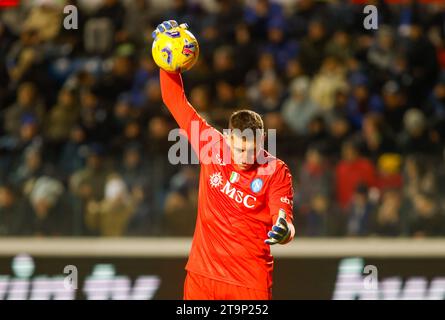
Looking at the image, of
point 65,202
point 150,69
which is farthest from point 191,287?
point 150,69

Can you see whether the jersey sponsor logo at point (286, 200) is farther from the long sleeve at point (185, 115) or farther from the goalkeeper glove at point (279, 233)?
the long sleeve at point (185, 115)

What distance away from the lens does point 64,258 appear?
10141 mm

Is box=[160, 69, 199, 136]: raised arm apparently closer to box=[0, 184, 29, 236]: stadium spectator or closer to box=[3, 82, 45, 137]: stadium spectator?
box=[0, 184, 29, 236]: stadium spectator

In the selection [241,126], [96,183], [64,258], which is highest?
[241,126]

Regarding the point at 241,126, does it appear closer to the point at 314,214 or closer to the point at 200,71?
the point at 314,214

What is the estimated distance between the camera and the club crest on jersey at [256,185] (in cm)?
636

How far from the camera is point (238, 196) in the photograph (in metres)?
6.43

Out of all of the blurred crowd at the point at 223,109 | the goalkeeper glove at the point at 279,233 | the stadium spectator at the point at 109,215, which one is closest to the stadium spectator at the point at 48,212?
the blurred crowd at the point at 223,109

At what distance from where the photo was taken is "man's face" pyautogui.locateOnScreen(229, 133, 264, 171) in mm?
6203

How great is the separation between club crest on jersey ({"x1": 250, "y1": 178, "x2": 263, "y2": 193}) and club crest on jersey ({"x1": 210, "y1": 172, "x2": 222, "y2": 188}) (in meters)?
0.24

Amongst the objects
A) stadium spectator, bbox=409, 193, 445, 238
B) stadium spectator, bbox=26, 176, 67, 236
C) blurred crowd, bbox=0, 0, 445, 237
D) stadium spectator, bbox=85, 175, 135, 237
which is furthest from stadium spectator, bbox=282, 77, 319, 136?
stadium spectator, bbox=26, 176, 67, 236

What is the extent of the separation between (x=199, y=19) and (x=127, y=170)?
311 cm

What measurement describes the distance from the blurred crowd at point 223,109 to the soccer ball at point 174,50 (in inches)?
157

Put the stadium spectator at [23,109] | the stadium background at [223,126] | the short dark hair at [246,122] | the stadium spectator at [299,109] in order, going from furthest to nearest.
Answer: the stadium spectator at [23,109], the stadium spectator at [299,109], the stadium background at [223,126], the short dark hair at [246,122]
